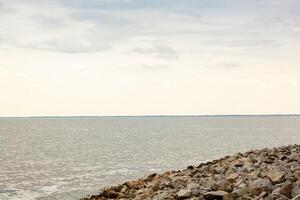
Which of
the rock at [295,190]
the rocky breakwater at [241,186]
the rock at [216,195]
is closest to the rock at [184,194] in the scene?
the rocky breakwater at [241,186]

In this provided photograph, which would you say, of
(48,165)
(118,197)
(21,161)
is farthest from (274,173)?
(21,161)

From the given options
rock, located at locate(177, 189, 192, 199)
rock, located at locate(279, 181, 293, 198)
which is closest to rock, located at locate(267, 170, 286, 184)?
rock, located at locate(279, 181, 293, 198)

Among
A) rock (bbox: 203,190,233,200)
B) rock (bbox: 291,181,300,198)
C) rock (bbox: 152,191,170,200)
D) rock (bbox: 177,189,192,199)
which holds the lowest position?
rock (bbox: 152,191,170,200)

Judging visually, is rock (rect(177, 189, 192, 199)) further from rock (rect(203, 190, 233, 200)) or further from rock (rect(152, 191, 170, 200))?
rock (rect(203, 190, 233, 200))

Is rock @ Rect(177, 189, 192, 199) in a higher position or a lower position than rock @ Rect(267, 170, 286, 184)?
lower

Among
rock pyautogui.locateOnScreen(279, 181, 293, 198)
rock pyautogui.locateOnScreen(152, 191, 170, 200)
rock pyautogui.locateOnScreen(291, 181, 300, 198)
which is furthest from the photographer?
rock pyautogui.locateOnScreen(152, 191, 170, 200)

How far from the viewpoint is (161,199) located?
14.4 meters

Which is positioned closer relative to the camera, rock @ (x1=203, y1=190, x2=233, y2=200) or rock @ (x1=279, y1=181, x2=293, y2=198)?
rock @ (x1=279, y1=181, x2=293, y2=198)

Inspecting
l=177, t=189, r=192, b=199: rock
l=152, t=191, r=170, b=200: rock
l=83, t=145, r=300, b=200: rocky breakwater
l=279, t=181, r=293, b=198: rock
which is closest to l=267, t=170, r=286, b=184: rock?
l=83, t=145, r=300, b=200: rocky breakwater

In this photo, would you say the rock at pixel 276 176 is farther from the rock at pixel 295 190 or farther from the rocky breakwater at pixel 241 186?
the rock at pixel 295 190

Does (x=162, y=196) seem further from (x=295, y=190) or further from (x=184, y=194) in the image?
(x=295, y=190)

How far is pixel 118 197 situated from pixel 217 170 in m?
3.82

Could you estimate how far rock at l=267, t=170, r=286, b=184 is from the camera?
43.7ft

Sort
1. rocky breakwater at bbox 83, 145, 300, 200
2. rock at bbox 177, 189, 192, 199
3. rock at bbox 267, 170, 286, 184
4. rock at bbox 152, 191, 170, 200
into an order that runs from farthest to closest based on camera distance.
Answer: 1. rock at bbox 152, 191, 170, 200
2. rock at bbox 177, 189, 192, 199
3. rock at bbox 267, 170, 286, 184
4. rocky breakwater at bbox 83, 145, 300, 200
